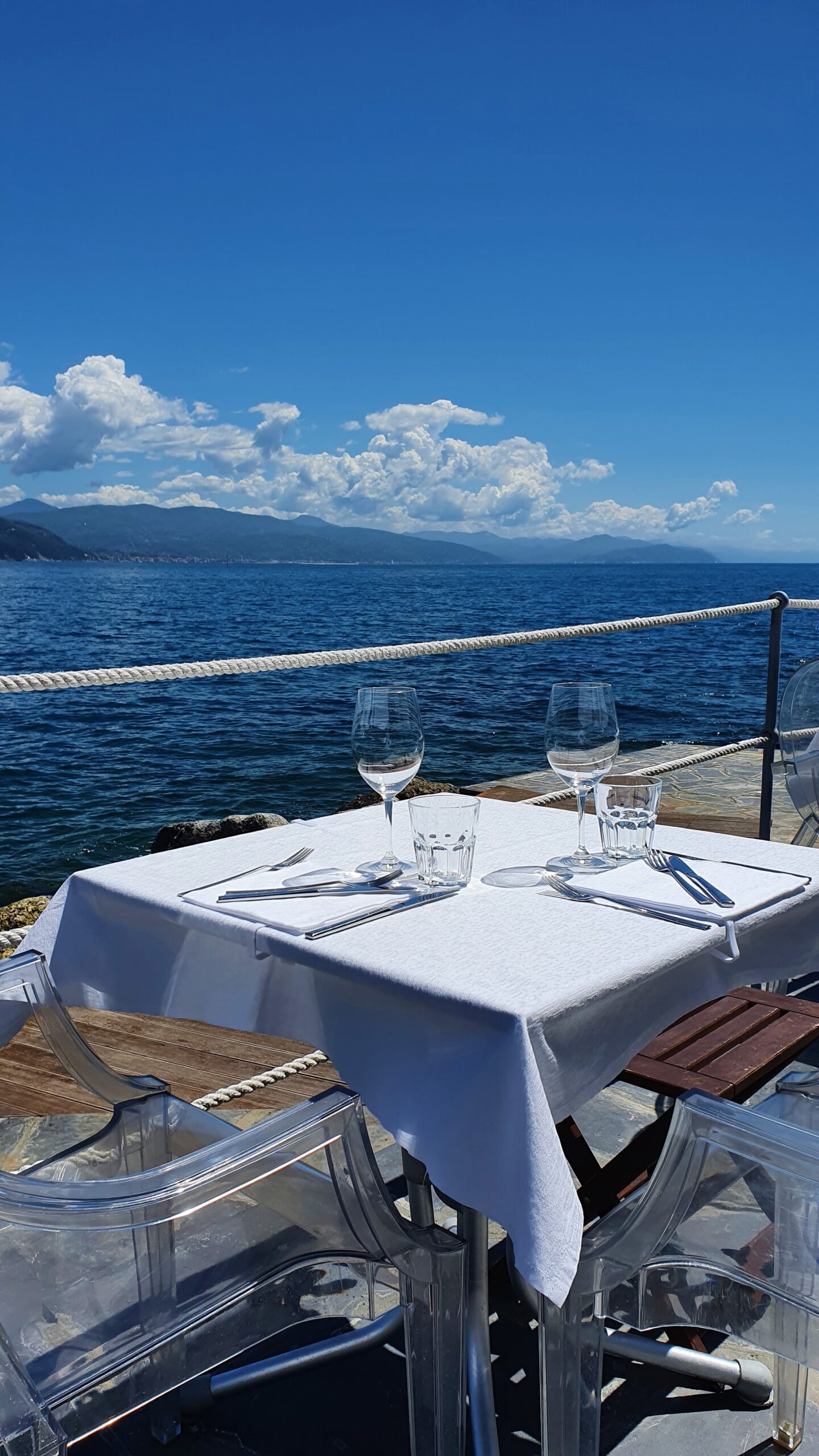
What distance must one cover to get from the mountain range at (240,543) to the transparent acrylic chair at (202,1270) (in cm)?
11577

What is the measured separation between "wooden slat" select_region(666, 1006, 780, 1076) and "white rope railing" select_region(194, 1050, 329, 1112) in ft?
2.97

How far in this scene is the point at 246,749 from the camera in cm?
1869

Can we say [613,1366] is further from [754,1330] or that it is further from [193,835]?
[193,835]

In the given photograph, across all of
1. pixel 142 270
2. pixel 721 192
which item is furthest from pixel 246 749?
pixel 142 270

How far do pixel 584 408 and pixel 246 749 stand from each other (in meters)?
86.2

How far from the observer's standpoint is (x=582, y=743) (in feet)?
4.46

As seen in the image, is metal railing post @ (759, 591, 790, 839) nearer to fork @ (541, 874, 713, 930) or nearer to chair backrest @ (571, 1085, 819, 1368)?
fork @ (541, 874, 713, 930)

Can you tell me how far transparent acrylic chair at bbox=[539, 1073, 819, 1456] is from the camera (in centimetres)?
97

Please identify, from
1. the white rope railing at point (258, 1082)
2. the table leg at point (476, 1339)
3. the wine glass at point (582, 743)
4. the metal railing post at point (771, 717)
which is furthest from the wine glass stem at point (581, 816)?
the metal railing post at point (771, 717)

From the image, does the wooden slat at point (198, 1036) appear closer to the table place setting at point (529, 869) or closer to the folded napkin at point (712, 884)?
the table place setting at point (529, 869)

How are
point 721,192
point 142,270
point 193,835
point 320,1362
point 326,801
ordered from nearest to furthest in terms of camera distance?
point 320,1362 → point 193,835 → point 326,801 → point 721,192 → point 142,270

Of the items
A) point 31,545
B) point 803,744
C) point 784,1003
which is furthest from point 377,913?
point 31,545

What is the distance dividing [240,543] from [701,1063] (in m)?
146

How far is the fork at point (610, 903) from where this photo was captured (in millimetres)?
1112
